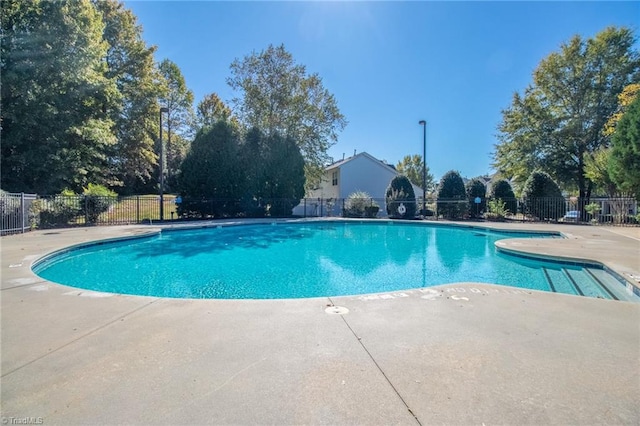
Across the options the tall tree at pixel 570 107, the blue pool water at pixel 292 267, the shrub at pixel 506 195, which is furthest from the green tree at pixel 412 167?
the blue pool water at pixel 292 267

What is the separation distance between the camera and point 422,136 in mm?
19828

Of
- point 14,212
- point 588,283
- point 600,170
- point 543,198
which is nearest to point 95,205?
point 14,212

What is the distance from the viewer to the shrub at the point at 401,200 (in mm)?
20641

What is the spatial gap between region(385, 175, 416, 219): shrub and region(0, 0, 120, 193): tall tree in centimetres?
1702

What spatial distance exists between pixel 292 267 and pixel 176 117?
30864mm

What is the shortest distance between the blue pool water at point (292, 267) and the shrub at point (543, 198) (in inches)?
267

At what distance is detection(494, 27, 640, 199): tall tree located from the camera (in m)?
21.4

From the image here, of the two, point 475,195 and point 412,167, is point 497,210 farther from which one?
point 412,167

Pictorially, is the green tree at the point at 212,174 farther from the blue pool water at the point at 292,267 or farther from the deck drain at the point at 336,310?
the deck drain at the point at 336,310

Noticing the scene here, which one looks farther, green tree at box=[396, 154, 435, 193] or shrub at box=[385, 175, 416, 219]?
green tree at box=[396, 154, 435, 193]

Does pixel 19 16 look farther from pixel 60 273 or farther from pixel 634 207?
pixel 634 207

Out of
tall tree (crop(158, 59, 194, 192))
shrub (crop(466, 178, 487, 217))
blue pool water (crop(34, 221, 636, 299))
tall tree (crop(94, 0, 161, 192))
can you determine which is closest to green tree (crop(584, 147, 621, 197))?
shrub (crop(466, 178, 487, 217))

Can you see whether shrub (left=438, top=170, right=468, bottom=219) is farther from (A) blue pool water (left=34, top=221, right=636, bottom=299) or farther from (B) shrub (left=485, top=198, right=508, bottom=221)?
(A) blue pool water (left=34, top=221, right=636, bottom=299)

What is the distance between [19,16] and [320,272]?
694 inches
